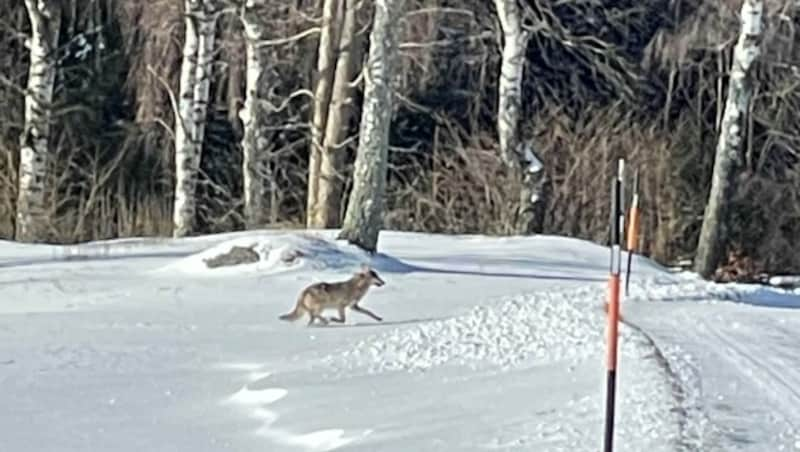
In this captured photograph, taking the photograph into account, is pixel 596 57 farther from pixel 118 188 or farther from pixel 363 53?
pixel 118 188

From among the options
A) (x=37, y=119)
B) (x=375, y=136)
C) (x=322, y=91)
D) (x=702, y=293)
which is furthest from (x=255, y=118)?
(x=702, y=293)

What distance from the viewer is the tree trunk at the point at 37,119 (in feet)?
84.0

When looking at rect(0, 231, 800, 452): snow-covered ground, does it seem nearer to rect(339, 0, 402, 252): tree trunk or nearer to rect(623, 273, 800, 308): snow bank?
rect(623, 273, 800, 308): snow bank

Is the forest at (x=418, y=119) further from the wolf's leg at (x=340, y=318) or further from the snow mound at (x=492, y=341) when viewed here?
the snow mound at (x=492, y=341)

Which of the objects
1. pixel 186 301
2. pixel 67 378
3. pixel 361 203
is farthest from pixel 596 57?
pixel 67 378

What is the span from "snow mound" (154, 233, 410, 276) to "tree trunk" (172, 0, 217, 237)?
632cm

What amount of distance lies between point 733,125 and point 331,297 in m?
11.2

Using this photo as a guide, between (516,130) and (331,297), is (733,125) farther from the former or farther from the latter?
(331,297)

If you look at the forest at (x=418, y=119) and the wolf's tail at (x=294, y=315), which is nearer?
the wolf's tail at (x=294, y=315)

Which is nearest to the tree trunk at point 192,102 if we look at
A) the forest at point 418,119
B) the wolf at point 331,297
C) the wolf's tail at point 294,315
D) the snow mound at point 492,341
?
the forest at point 418,119

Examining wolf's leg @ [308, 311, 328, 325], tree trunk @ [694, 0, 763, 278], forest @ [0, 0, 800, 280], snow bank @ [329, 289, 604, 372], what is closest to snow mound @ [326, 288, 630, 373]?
snow bank @ [329, 289, 604, 372]

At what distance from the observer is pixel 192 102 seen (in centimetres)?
2675

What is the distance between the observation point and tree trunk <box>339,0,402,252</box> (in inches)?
802

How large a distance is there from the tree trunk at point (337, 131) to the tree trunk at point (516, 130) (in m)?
2.76
